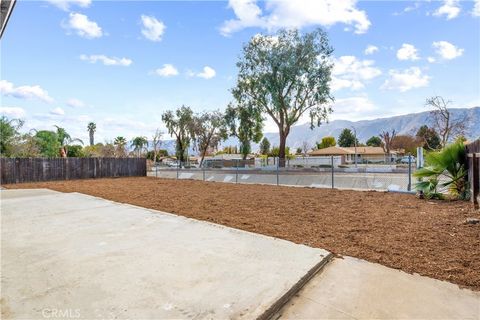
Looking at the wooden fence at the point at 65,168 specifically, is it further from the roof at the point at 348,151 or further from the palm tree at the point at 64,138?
the roof at the point at 348,151

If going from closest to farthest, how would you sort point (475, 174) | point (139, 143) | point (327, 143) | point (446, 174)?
point (475, 174) → point (446, 174) → point (139, 143) → point (327, 143)

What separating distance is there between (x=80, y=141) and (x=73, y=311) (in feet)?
147

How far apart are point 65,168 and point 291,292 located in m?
20.4

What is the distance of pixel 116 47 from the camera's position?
12.2 meters

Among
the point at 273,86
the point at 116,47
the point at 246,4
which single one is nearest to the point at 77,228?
the point at 246,4

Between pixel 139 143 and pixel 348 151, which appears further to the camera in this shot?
pixel 139 143

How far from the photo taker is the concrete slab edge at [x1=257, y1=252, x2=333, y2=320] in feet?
7.31

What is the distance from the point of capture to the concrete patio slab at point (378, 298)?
2.28 metres

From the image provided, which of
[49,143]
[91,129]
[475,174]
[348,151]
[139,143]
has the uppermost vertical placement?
[91,129]

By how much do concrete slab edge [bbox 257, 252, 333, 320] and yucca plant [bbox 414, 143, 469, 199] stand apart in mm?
5413

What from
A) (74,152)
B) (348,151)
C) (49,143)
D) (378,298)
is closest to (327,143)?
(348,151)

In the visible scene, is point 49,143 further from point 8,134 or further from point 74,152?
point 8,134

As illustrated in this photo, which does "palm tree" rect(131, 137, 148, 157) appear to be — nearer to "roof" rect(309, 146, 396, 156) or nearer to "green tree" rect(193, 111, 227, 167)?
"green tree" rect(193, 111, 227, 167)

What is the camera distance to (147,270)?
9.84ft
